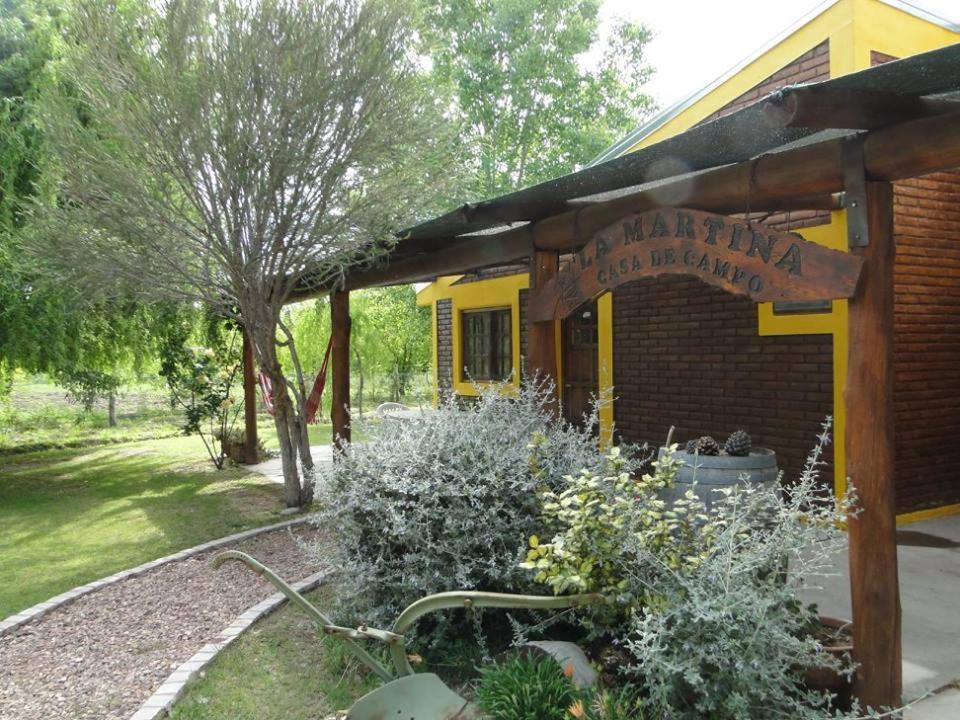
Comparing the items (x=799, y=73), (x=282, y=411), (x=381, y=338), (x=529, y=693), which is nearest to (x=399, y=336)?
(x=381, y=338)

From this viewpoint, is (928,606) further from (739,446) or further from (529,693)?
(529,693)

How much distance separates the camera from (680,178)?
3914 millimetres

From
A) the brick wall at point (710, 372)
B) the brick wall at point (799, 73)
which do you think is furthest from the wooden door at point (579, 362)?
the brick wall at point (799, 73)

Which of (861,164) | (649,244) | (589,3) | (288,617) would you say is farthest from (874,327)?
(589,3)

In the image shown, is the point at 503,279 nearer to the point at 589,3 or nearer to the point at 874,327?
the point at 874,327

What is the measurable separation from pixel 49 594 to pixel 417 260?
13.0 ft

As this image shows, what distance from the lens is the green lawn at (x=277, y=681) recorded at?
3.19 meters

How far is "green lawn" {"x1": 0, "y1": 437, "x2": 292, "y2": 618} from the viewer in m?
5.55

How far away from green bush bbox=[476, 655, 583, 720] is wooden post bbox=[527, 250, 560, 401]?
2.30 meters

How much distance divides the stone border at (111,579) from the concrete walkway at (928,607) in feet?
10.0

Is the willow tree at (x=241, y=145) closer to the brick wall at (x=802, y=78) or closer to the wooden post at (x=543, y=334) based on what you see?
the wooden post at (x=543, y=334)

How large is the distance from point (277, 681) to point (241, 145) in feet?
13.4

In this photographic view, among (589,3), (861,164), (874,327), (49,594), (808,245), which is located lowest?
(49,594)

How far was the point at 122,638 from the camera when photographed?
13.4 feet
